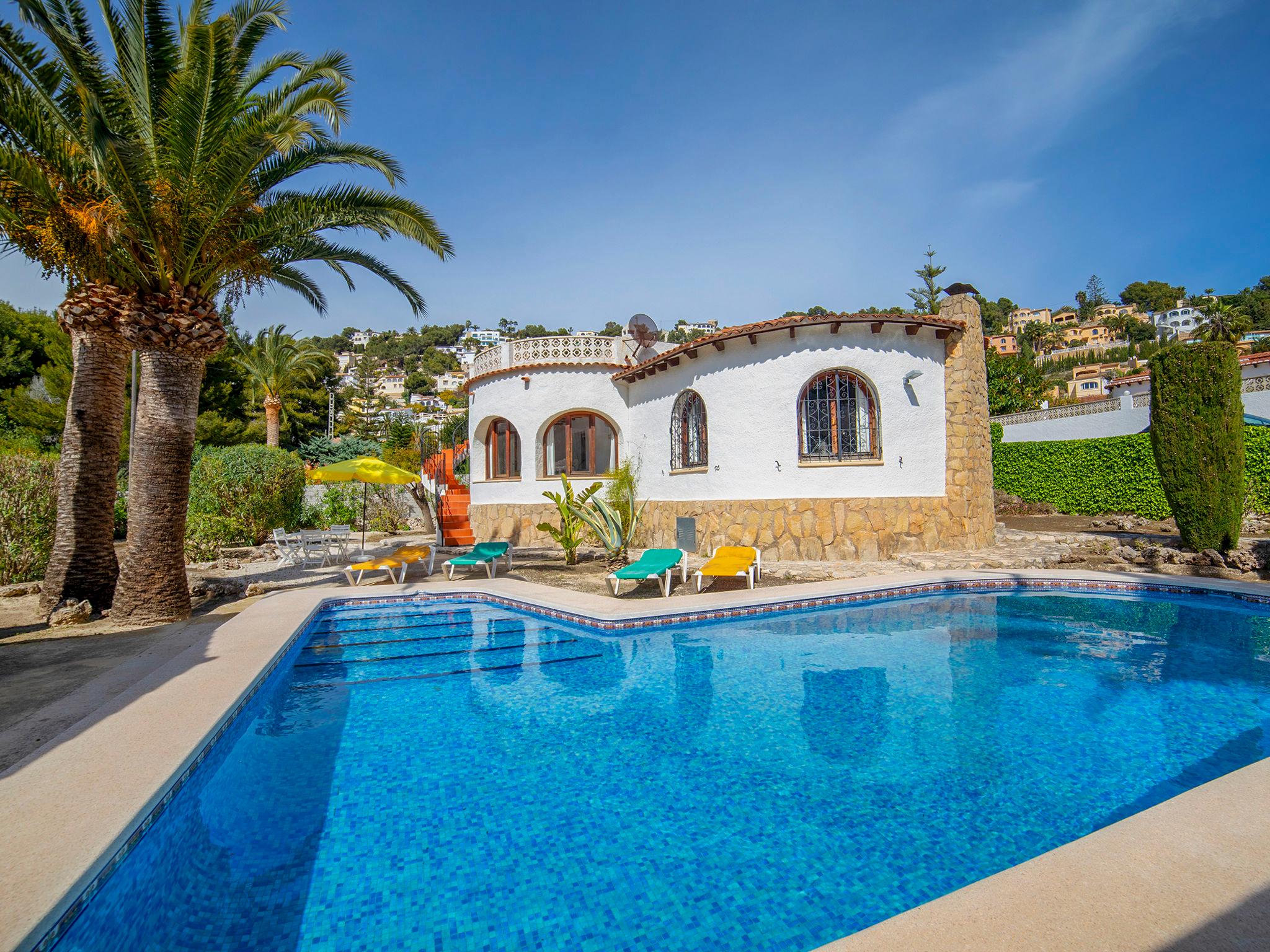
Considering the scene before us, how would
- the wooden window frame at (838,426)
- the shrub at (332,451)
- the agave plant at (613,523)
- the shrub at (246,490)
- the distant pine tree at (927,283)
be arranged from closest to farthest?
the wooden window frame at (838,426) → the agave plant at (613,523) → the shrub at (246,490) → the shrub at (332,451) → the distant pine tree at (927,283)

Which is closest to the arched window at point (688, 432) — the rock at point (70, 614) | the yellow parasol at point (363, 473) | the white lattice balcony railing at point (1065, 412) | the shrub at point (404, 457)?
the yellow parasol at point (363, 473)

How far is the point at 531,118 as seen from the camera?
1619 centimetres

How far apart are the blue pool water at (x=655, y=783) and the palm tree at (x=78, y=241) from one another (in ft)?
13.8

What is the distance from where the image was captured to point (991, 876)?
111 inches

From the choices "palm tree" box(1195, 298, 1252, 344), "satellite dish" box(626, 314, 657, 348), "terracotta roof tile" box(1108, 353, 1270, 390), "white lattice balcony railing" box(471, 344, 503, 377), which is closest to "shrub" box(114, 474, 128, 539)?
"white lattice balcony railing" box(471, 344, 503, 377)

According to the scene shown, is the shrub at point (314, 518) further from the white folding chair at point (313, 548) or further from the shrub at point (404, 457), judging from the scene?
the shrub at point (404, 457)

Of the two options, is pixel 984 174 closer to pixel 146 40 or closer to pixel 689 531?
pixel 689 531

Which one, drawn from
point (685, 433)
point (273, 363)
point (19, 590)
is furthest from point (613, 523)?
point (273, 363)

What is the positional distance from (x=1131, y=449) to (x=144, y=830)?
2471 centimetres

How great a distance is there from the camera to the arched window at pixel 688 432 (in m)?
16.1

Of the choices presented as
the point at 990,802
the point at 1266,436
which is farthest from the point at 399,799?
the point at 1266,436

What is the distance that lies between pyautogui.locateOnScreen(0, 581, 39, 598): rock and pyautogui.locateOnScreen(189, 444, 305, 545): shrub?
577 centimetres

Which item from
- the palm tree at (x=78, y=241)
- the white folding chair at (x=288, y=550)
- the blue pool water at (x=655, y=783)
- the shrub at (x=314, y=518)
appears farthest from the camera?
the shrub at (x=314, y=518)

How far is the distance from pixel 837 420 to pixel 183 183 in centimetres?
1226
